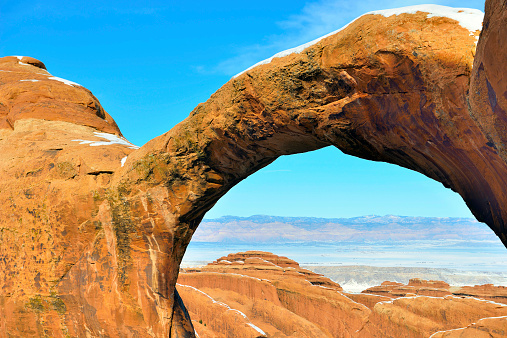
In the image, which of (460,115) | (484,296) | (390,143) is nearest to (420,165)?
(390,143)

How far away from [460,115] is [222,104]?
309cm

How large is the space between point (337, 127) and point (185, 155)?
2.57m

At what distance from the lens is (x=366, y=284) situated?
196 feet

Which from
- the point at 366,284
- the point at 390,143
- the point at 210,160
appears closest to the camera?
the point at 390,143

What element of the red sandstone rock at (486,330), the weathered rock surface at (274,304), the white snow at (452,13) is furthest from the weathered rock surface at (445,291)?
the white snow at (452,13)

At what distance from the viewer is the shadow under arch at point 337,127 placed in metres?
3.72

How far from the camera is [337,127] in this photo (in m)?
4.84

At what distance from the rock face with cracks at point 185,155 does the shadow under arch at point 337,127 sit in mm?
17

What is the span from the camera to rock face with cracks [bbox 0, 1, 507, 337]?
3.81 m

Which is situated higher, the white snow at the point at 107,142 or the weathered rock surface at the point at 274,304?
the white snow at the point at 107,142

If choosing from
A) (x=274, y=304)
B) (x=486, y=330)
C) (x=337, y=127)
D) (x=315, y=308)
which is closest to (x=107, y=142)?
(x=337, y=127)

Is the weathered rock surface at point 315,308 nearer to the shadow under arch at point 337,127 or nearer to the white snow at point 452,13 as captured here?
the shadow under arch at point 337,127

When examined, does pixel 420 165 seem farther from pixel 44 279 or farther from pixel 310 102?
pixel 44 279

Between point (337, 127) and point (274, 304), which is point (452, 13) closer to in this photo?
point (337, 127)
